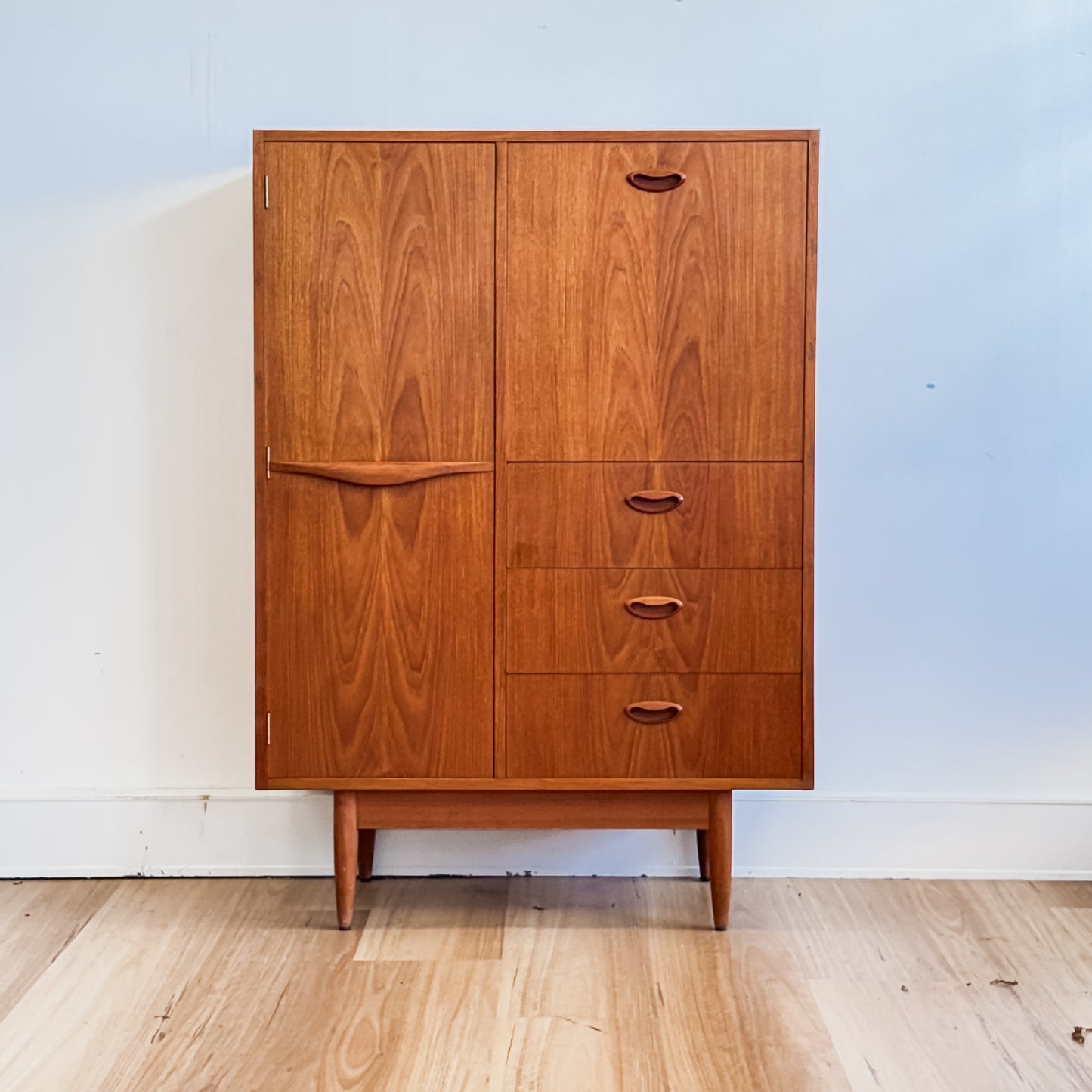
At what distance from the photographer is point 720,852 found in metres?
1.82

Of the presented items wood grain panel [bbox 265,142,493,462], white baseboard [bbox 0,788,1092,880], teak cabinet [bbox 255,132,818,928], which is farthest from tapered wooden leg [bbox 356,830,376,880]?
wood grain panel [bbox 265,142,493,462]

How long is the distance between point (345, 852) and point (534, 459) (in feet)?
2.56

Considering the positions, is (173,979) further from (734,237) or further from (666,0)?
(666,0)

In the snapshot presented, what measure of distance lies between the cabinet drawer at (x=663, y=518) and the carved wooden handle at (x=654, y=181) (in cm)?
46

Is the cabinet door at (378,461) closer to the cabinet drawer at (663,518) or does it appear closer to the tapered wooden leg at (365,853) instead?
the cabinet drawer at (663,518)

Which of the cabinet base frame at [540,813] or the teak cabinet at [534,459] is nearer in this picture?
the teak cabinet at [534,459]

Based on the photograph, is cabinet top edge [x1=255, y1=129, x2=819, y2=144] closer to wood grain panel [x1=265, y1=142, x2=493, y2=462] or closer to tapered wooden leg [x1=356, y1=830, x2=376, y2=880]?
wood grain panel [x1=265, y1=142, x2=493, y2=462]

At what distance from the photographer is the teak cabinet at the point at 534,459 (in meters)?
1.71

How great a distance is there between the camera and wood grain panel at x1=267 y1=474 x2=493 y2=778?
5.73 ft

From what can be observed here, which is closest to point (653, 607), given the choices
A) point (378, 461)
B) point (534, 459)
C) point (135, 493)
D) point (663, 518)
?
point (663, 518)

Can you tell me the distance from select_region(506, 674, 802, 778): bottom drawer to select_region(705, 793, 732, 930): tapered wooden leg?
2.8 inches

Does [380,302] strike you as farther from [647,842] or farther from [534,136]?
[647,842]

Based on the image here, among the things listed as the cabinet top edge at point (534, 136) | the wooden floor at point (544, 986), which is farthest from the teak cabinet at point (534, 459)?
the wooden floor at point (544, 986)

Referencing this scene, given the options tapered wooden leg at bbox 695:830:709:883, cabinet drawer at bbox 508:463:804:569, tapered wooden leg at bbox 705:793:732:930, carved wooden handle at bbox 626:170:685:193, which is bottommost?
tapered wooden leg at bbox 695:830:709:883
